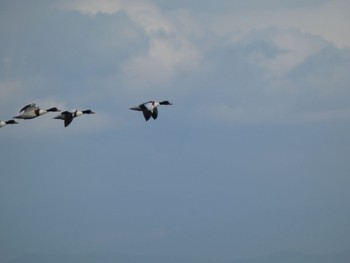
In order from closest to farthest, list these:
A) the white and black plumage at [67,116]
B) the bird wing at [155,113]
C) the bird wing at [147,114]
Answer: the white and black plumage at [67,116]
the bird wing at [147,114]
the bird wing at [155,113]

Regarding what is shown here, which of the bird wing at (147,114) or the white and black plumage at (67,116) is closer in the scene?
the white and black plumage at (67,116)

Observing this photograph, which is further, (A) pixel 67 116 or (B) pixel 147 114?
(B) pixel 147 114

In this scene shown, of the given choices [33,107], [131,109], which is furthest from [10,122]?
[131,109]

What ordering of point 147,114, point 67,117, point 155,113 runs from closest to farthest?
point 67,117 → point 147,114 → point 155,113

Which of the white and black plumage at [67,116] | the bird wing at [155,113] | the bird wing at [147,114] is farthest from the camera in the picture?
the bird wing at [155,113]

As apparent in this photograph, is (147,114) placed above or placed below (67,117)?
above

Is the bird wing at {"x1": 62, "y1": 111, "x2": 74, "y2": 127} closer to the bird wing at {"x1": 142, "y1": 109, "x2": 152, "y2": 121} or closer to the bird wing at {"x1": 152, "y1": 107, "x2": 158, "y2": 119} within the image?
the bird wing at {"x1": 142, "y1": 109, "x2": 152, "y2": 121}

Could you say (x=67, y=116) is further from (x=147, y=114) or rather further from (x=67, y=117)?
(x=147, y=114)

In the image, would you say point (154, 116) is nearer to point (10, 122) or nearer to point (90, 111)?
point (90, 111)

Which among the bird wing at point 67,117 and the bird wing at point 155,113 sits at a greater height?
the bird wing at point 155,113

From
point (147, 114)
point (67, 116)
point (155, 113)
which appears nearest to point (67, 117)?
point (67, 116)

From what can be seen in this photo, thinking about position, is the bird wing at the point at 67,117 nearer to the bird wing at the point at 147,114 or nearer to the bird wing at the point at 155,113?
the bird wing at the point at 147,114

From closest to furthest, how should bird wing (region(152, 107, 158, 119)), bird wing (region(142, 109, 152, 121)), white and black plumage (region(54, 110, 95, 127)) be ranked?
1. white and black plumage (region(54, 110, 95, 127))
2. bird wing (region(142, 109, 152, 121))
3. bird wing (region(152, 107, 158, 119))

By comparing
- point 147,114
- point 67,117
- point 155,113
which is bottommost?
point 67,117
